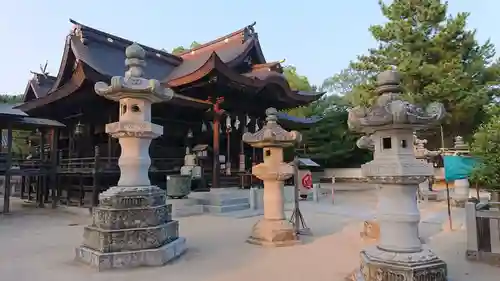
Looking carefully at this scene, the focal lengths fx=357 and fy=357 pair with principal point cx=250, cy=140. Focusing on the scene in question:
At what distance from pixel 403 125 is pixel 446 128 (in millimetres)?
19839

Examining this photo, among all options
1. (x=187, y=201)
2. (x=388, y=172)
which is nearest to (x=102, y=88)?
(x=388, y=172)

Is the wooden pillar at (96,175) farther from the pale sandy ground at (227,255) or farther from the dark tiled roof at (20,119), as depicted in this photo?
the dark tiled roof at (20,119)

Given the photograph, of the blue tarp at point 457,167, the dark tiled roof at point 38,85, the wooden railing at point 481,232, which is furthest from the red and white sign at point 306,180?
the dark tiled roof at point 38,85

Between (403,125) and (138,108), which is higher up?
(138,108)

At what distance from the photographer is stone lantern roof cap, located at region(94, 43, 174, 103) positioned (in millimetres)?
5832

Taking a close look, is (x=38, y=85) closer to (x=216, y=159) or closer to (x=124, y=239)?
(x=216, y=159)

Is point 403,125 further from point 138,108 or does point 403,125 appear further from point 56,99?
point 56,99

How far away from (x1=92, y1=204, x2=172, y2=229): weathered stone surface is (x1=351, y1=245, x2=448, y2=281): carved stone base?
3279 mm

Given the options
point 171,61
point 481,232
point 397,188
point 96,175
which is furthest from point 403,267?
point 171,61

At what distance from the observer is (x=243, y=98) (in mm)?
15898

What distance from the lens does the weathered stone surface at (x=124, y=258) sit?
522cm

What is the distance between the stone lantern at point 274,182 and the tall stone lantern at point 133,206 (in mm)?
1551

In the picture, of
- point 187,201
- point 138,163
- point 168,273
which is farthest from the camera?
point 187,201

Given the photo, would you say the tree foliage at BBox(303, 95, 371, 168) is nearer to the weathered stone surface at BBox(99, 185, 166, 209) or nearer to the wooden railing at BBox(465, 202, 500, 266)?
the wooden railing at BBox(465, 202, 500, 266)
